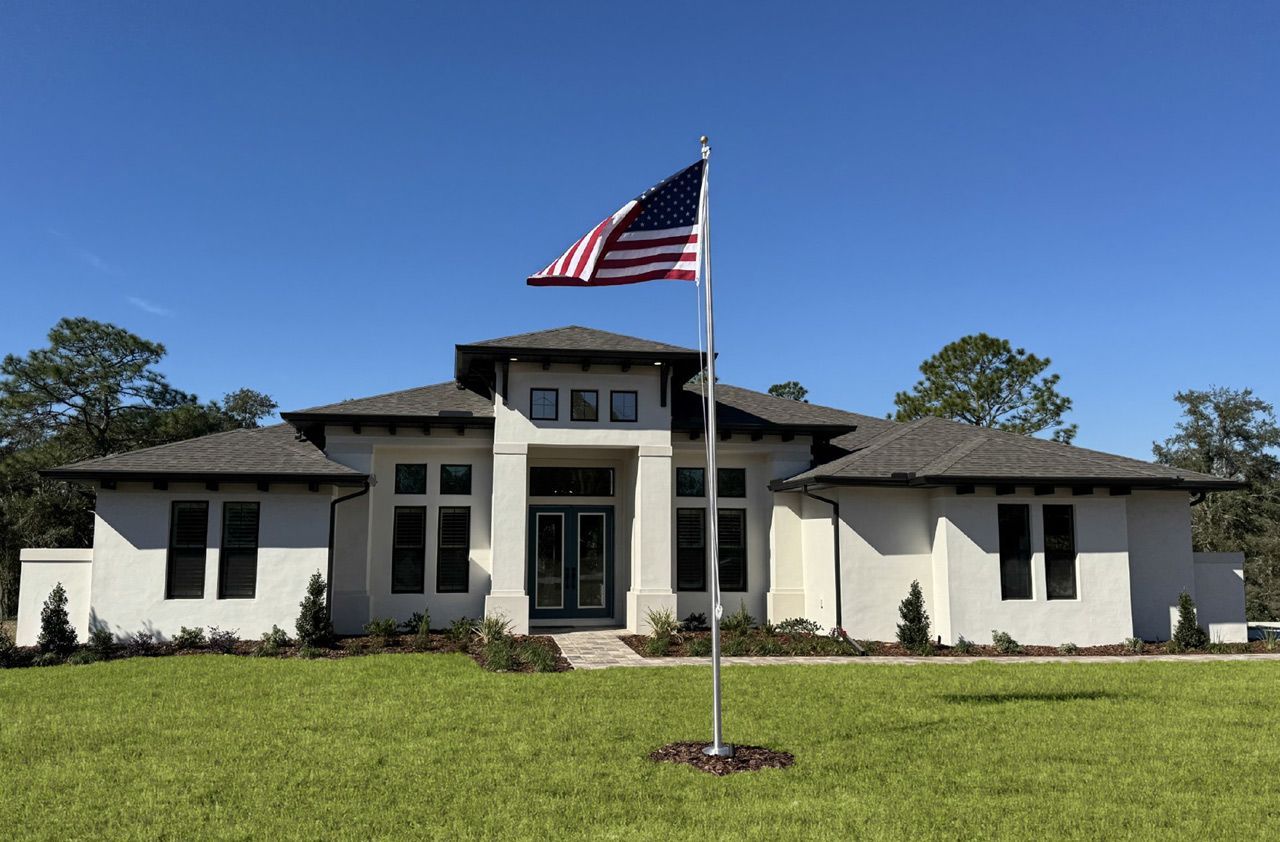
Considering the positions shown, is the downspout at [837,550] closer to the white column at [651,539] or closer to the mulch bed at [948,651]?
the mulch bed at [948,651]

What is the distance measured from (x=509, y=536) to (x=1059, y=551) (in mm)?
10530

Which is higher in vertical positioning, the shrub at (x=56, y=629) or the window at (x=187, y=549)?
the window at (x=187, y=549)

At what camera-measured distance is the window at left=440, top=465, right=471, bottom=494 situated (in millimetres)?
17562

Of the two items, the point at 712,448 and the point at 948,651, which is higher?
the point at 712,448

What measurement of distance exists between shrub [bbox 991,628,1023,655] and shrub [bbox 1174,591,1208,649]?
3.05 m

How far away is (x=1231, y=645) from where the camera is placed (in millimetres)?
15109

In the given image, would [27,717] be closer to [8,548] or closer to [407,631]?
[407,631]

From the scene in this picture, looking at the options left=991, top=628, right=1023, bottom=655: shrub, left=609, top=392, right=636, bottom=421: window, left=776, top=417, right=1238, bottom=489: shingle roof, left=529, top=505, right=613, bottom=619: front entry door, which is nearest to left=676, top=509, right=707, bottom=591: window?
left=529, top=505, right=613, bottom=619: front entry door

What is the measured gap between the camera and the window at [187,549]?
596 inches

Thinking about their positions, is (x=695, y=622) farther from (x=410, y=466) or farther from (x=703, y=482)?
(x=410, y=466)

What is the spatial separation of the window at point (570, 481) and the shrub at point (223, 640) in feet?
21.2

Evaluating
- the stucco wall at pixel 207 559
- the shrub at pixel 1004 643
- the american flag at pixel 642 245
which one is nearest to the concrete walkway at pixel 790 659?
the shrub at pixel 1004 643

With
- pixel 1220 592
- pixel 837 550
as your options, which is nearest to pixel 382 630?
pixel 837 550

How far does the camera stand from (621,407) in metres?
16.8
